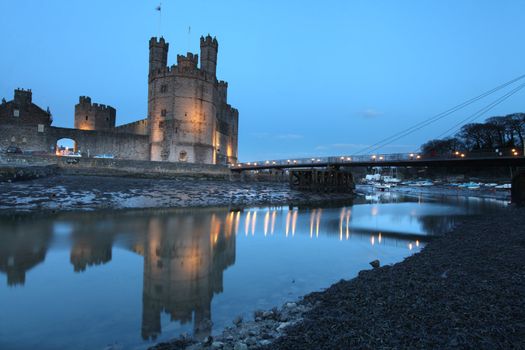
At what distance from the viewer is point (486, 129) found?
83125mm

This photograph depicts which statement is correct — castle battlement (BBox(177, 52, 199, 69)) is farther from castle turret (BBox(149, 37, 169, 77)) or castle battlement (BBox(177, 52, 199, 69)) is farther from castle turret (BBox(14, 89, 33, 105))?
castle turret (BBox(14, 89, 33, 105))

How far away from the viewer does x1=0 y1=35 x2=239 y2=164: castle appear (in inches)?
1827

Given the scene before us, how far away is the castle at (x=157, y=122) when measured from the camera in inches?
1827

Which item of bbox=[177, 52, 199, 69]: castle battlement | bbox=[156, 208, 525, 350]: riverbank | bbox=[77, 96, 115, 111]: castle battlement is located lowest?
bbox=[156, 208, 525, 350]: riverbank

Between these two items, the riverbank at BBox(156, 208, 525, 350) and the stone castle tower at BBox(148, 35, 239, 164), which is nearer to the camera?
the riverbank at BBox(156, 208, 525, 350)

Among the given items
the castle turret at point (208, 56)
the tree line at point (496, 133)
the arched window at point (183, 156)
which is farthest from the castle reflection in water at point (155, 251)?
the tree line at point (496, 133)

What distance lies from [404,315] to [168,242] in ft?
32.7

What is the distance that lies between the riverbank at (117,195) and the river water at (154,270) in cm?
463

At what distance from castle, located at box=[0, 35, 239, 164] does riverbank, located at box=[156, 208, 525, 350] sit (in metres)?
47.7

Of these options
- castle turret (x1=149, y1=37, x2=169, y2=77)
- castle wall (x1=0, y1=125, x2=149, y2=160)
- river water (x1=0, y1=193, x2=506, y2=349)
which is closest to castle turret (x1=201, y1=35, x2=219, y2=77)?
castle turret (x1=149, y1=37, x2=169, y2=77)

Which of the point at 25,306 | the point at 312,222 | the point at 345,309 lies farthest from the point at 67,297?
the point at 312,222

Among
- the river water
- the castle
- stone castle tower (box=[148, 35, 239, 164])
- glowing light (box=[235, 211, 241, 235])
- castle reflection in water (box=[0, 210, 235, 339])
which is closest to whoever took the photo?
the river water

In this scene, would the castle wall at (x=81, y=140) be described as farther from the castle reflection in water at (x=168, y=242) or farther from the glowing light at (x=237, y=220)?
the glowing light at (x=237, y=220)

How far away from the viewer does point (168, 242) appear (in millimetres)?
14180
